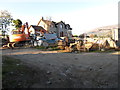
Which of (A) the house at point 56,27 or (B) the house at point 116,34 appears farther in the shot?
(A) the house at point 56,27

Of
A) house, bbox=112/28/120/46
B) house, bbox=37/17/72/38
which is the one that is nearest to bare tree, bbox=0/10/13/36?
house, bbox=37/17/72/38

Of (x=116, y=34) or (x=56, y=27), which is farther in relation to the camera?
(x=56, y=27)

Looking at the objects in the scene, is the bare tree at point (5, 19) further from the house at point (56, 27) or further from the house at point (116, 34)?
the house at point (116, 34)

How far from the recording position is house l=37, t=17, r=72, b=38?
38.4 metres

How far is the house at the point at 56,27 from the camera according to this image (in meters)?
38.4

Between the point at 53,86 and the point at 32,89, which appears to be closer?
the point at 32,89

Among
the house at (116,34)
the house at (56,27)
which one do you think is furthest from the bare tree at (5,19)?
the house at (116,34)

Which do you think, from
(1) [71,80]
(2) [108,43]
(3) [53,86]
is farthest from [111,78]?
(2) [108,43]

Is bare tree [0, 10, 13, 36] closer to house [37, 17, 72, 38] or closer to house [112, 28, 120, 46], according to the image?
house [37, 17, 72, 38]

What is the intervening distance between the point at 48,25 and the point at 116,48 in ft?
86.8

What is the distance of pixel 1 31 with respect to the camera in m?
43.3

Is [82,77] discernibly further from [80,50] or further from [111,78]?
[80,50]

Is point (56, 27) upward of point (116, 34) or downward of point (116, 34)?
upward

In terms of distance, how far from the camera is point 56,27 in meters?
41.1
